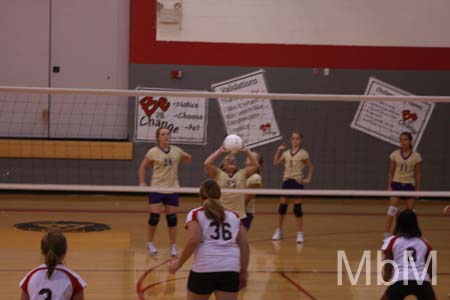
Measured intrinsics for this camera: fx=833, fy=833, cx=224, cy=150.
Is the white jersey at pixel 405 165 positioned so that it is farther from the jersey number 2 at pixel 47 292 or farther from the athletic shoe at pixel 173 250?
the jersey number 2 at pixel 47 292

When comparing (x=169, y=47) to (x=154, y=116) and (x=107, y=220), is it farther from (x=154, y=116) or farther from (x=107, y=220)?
(x=107, y=220)

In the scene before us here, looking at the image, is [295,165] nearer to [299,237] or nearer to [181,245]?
[299,237]

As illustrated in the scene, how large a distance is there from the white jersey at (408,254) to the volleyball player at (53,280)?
2672 mm

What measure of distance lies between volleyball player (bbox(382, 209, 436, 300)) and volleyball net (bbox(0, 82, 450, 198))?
29.1 ft

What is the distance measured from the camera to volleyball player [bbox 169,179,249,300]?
6547 mm

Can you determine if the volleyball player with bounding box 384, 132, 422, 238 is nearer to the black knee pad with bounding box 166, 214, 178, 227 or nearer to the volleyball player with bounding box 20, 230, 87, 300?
the black knee pad with bounding box 166, 214, 178, 227

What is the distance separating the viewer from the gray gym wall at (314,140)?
53.0 ft

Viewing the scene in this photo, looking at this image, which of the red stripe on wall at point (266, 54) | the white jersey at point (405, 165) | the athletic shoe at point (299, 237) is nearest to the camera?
the athletic shoe at point (299, 237)

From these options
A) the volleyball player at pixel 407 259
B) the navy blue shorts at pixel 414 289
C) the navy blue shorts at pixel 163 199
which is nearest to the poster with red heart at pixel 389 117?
the navy blue shorts at pixel 163 199

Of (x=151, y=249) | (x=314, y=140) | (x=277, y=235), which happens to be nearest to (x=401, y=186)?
(x=277, y=235)

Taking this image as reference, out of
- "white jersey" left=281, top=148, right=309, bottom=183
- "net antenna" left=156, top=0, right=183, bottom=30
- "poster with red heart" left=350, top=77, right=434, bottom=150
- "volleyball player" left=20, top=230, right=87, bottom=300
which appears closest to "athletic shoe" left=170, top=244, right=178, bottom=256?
"white jersey" left=281, top=148, right=309, bottom=183

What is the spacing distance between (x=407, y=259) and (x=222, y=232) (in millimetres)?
1539

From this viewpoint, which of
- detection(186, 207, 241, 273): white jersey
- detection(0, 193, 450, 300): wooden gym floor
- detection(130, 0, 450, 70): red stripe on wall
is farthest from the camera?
detection(130, 0, 450, 70): red stripe on wall

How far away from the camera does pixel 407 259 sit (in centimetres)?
681
